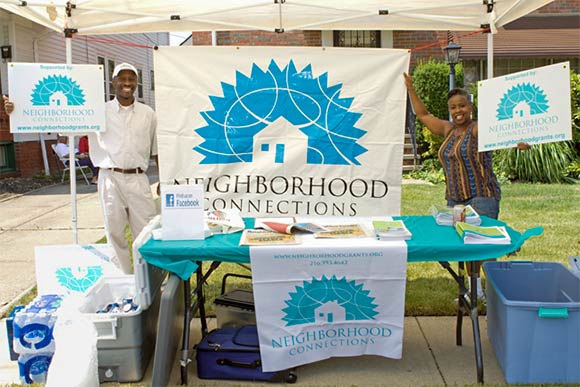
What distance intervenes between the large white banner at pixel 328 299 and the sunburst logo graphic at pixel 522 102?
4.56ft

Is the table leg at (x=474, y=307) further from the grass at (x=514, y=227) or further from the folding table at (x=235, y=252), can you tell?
the grass at (x=514, y=227)

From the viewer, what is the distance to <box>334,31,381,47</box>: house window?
13.8m

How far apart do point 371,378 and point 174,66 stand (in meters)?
2.87

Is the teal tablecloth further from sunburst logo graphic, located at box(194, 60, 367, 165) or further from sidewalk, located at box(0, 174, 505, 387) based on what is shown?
sunburst logo graphic, located at box(194, 60, 367, 165)

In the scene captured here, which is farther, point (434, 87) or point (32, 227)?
point (434, 87)

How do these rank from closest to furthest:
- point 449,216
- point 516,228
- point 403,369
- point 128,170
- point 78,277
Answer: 1. point 403,369
2. point 449,216
3. point 78,277
4. point 128,170
5. point 516,228

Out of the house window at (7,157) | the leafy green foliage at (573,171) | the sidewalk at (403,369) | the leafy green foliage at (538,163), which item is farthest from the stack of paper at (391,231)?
the house window at (7,157)

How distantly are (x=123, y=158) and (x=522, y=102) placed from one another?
293 centimetres

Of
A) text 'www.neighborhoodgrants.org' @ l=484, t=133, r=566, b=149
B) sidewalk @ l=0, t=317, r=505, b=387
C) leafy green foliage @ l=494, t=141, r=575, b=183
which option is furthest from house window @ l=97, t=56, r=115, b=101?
text 'www.neighborhoodgrants.org' @ l=484, t=133, r=566, b=149

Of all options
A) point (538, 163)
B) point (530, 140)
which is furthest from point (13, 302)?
point (538, 163)

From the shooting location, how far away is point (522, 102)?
4.01 metres

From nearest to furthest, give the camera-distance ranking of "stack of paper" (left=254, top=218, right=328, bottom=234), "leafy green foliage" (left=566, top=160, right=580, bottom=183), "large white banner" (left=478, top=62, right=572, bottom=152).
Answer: "stack of paper" (left=254, top=218, right=328, bottom=234) < "large white banner" (left=478, top=62, right=572, bottom=152) < "leafy green foliage" (left=566, top=160, right=580, bottom=183)

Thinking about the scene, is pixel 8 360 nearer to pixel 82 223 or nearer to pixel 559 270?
pixel 559 270

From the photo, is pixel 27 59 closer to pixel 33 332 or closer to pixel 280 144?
pixel 280 144
